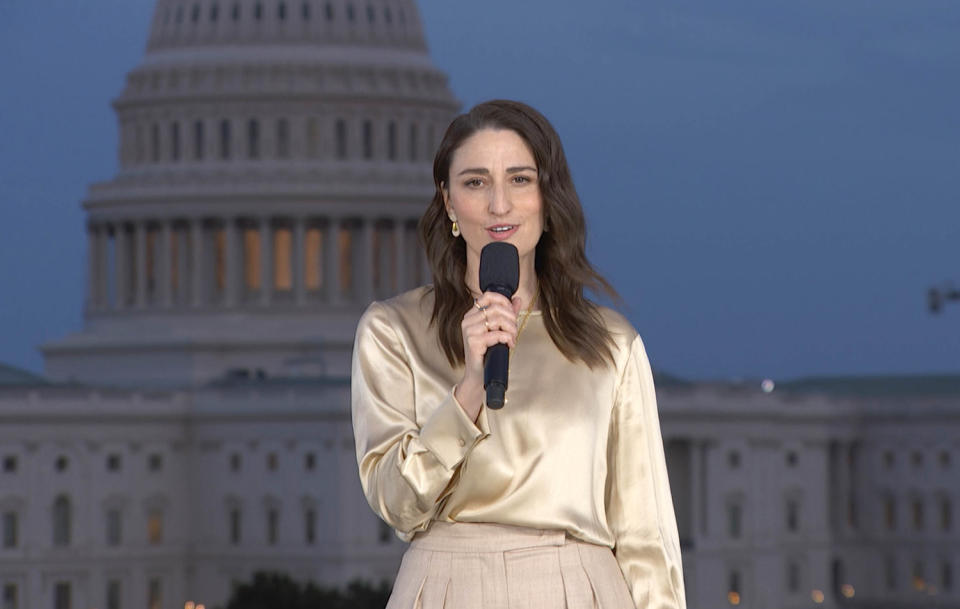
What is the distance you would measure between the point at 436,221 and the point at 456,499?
1.33 m

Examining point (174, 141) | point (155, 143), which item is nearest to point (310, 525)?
point (174, 141)

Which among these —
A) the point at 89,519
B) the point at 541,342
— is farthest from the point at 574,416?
the point at 89,519

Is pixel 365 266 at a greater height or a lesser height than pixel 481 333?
greater

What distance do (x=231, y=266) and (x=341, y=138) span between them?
10705 millimetres

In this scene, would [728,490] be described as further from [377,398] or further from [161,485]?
[377,398]

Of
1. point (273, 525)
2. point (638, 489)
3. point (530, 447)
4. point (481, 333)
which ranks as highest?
point (273, 525)

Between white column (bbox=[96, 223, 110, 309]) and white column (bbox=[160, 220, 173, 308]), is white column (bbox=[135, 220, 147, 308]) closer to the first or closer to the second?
white column (bbox=[160, 220, 173, 308])

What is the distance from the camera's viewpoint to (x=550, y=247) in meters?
14.6

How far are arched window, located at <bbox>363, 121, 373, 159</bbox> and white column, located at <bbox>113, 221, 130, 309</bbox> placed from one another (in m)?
13.9

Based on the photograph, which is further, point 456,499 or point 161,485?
point 161,485

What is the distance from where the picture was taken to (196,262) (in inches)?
7106

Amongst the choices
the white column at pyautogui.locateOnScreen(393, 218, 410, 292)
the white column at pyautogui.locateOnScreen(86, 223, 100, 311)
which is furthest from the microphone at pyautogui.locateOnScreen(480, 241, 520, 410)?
the white column at pyautogui.locateOnScreen(86, 223, 100, 311)

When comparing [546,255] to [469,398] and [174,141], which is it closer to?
[469,398]

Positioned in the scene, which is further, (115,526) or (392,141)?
(392,141)
